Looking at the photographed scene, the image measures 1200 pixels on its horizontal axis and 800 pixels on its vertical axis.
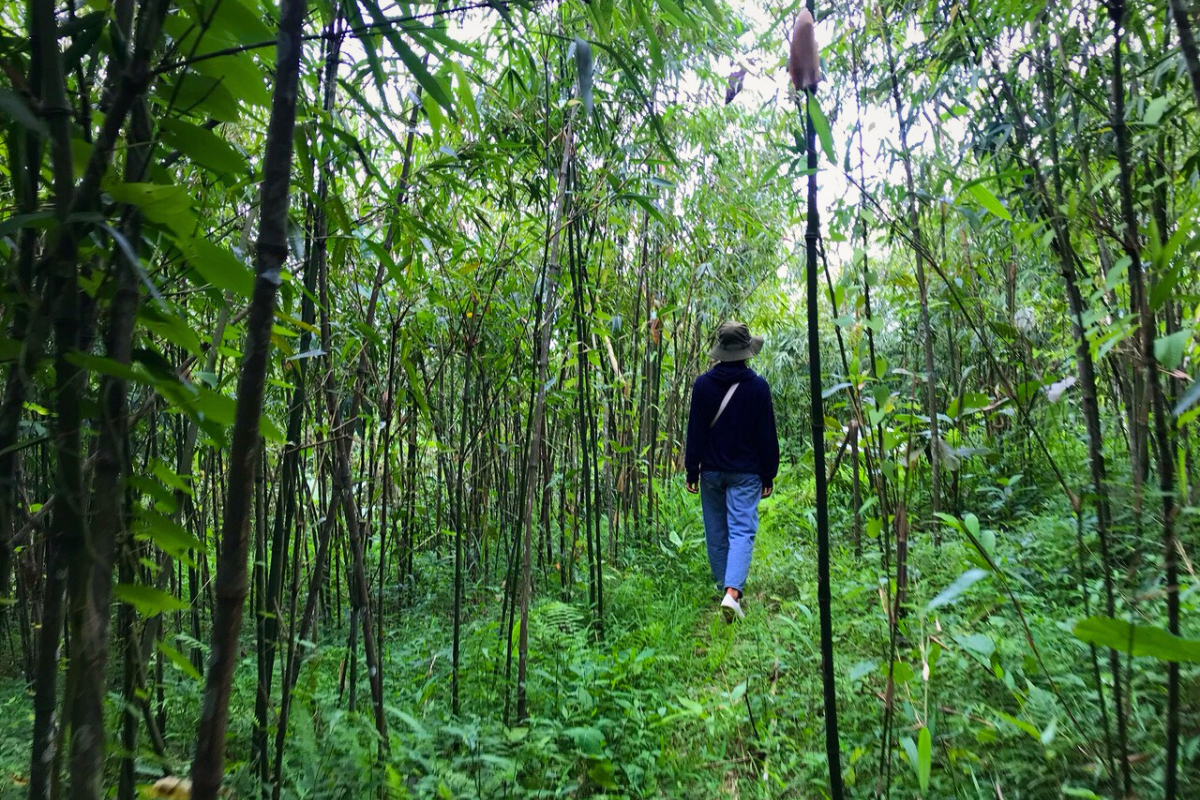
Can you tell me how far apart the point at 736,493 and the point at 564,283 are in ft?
4.58

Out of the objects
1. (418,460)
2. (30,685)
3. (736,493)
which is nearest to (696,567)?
(736,493)

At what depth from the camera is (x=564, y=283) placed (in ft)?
8.39

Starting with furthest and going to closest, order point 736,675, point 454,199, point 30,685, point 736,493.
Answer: point 736,493 < point 454,199 < point 30,685 < point 736,675

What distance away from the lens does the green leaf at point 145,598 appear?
671mm

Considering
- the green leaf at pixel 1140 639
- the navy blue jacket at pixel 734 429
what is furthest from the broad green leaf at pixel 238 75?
the navy blue jacket at pixel 734 429

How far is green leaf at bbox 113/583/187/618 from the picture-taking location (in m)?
0.67

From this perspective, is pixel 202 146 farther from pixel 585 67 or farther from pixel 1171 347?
pixel 1171 347

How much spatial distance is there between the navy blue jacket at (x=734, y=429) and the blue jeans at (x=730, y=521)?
0.20 feet

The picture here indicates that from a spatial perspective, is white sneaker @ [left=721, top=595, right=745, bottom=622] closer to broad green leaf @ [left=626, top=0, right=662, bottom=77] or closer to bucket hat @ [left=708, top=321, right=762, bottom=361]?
bucket hat @ [left=708, top=321, right=762, bottom=361]

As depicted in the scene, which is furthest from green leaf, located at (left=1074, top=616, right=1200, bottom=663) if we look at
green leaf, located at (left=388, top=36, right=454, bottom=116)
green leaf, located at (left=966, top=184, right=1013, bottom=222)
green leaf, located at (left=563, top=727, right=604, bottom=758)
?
green leaf, located at (left=563, top=727, right=604, bottom=758)

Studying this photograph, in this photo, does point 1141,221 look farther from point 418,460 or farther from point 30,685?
point 30,685

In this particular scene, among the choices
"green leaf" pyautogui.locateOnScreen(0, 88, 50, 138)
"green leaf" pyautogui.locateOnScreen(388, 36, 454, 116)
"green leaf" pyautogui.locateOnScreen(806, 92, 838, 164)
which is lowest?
"green leaf" pyautogui.locateOnScreen(0, 88, 50, 138)

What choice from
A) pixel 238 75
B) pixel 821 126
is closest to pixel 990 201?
pixel 821 126

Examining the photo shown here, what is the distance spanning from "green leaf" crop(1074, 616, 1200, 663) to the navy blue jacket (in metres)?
2.57
